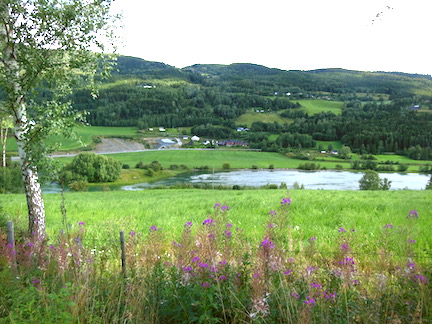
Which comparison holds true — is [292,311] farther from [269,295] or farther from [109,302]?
[109,302]

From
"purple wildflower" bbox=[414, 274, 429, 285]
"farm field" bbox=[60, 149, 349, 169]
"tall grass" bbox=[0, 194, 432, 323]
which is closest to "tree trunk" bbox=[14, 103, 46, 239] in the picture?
"tall grass" bbox=[0, 194, 432, 323]

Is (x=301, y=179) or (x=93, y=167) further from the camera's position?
(x=301, y=179)

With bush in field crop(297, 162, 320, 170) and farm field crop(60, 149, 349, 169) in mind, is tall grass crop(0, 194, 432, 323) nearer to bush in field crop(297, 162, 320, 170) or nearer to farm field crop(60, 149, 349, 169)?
farm field crop(60, 149, 349, 169)

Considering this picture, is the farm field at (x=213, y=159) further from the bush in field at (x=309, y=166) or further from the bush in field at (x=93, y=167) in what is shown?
the bush in field at (x=93, y=167)

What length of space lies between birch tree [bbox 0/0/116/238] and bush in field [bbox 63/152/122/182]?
A: 63157 millimetres

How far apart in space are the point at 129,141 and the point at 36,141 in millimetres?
137822

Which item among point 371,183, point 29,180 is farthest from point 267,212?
point 371,183

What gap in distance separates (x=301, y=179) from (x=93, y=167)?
157ft

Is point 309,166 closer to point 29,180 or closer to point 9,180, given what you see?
point 9,180

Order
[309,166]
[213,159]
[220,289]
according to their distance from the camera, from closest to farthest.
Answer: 1. [220,289]
2. [309,166]
3. [213,159]

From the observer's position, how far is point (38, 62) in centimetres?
797

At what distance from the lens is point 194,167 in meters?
104

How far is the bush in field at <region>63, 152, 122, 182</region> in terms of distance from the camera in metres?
68.8

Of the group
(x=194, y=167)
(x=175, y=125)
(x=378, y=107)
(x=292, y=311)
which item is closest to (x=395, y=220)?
(x=292, y=311)
